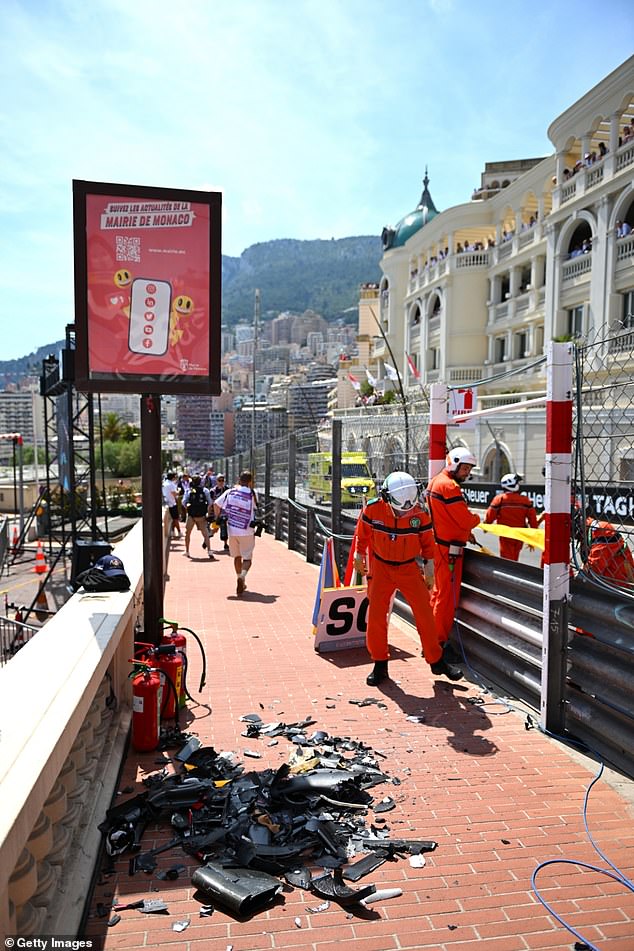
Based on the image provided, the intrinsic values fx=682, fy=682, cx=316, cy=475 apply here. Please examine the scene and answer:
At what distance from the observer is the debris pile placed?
10.2ft

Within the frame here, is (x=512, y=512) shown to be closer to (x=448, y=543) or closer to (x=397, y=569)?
(x=448, y=543)

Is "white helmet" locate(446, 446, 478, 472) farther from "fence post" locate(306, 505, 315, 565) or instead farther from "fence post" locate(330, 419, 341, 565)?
"fence post" locate(306, 505, 315, 565)

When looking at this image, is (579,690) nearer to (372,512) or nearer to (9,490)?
Answer: (372,512)

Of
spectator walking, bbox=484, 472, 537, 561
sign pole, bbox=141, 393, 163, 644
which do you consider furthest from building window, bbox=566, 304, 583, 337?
sign pole, bbox=141, 393, 163, 644

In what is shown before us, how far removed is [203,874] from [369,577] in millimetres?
3390

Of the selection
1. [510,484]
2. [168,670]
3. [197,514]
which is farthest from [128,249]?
[197,514]

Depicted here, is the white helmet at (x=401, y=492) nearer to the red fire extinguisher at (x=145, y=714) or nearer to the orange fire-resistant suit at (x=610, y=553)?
the orange fire-resistant suit at (x=610, y=553)

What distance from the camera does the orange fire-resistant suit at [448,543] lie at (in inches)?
254

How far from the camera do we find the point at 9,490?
69.3 m

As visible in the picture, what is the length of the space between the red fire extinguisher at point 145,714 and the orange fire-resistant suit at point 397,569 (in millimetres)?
2202

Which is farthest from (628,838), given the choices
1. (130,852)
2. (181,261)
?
(181,261)

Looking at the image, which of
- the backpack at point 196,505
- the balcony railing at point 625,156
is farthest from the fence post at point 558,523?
the balcony railing at point 625,156

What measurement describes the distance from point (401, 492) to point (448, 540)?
847 mm

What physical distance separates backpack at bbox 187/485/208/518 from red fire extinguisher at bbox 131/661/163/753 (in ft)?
34.5
